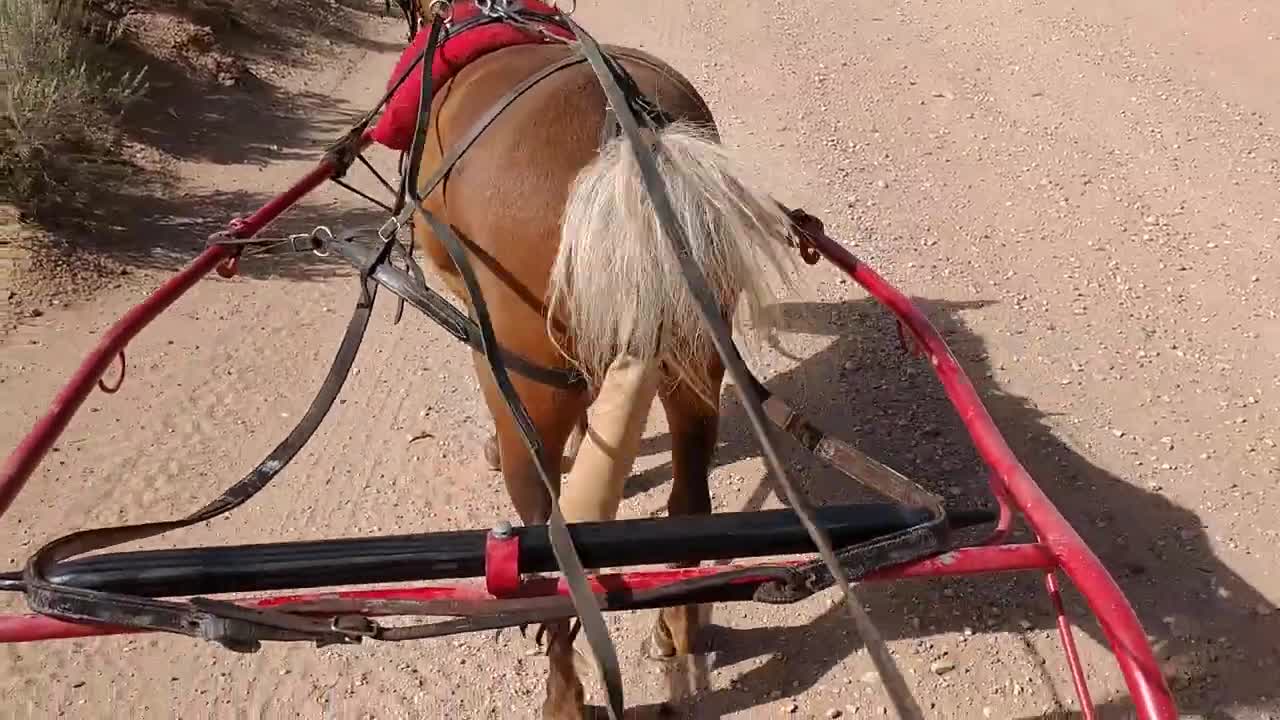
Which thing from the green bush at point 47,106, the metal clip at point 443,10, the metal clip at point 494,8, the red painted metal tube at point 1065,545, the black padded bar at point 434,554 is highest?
the metal clip at point 494,8

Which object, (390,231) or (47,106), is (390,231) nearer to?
(390,231)

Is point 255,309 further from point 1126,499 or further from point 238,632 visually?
point 1126,499

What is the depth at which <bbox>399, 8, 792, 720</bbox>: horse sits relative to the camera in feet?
6.04

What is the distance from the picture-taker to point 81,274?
15.6 feet

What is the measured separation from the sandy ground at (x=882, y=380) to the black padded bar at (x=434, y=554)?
1270 millimetres

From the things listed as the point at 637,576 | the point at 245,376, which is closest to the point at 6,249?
the point at 245,376

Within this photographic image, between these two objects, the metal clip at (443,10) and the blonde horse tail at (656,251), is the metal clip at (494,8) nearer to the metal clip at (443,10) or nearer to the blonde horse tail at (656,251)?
the metal clip at (443,10)

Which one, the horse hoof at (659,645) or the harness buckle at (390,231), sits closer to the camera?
the harness buckle at (390,231)

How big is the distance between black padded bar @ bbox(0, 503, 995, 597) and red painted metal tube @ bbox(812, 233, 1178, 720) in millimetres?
260

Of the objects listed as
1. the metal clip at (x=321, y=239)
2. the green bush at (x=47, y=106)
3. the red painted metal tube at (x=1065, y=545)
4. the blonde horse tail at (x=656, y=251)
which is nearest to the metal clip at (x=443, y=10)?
the metal clip at (x=321, y=239)

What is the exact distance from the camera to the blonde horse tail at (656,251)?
1820mm

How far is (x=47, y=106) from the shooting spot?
4957 mm

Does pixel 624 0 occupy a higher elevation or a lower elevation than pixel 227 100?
higher

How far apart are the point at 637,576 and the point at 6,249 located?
459 centimetres
